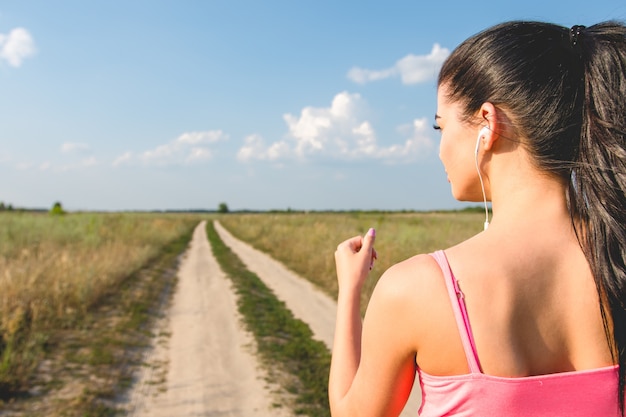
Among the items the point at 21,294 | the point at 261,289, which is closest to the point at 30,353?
the point at 21,294

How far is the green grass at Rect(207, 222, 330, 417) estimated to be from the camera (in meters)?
5.39

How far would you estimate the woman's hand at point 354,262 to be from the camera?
4.13 ft

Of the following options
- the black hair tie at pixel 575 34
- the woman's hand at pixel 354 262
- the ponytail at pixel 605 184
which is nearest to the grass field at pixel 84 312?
the woman's hand at pixel 354 262

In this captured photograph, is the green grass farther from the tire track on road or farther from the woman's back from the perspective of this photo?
the woman's back

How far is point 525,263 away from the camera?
94 centimetres

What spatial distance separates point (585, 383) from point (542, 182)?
0.39 meters

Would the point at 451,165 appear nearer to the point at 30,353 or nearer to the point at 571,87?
the point at 571,87

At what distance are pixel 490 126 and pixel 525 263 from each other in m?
0.29

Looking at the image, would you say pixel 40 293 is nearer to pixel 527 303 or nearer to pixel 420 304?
pixel 420 304

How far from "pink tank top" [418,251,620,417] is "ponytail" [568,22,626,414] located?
0.17 ft

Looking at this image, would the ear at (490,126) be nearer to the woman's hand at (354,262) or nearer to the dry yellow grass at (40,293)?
the woman's hand at (354,262)

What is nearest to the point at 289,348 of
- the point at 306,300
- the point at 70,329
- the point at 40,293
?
the point at 70,329

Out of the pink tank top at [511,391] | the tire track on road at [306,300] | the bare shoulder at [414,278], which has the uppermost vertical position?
the bare shoulder at [414,278]

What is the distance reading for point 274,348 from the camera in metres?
6.97
